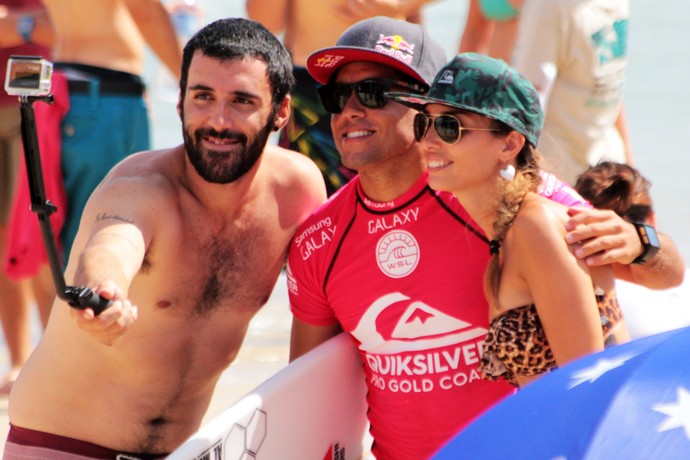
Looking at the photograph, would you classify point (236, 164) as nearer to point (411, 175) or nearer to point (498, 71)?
point (411, 175)

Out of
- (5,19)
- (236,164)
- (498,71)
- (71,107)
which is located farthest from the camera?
(5,19)

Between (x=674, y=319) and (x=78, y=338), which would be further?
(x=674, y=319)

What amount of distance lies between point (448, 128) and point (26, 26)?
127 inches

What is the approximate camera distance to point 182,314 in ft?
10.8

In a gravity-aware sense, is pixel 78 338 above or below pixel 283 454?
above

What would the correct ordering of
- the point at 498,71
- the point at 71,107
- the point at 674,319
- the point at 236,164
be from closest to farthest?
1. the point at 498,71
2. the point at 236,164
3. the point at 674,319
4. the point at 71,107

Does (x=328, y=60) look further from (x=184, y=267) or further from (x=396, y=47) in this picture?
(x=184, y=267)

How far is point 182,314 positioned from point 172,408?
0.93 feet

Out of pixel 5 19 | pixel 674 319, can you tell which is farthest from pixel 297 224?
pixel 5 19

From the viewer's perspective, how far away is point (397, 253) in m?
3.27

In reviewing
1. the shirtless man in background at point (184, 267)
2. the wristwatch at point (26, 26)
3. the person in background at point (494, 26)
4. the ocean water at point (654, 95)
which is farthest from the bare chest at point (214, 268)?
the ocean water at point (654, 95)

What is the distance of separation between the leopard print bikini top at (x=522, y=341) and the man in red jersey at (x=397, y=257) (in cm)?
28

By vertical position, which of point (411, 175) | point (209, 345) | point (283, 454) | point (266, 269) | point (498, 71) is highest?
point (498, 71)

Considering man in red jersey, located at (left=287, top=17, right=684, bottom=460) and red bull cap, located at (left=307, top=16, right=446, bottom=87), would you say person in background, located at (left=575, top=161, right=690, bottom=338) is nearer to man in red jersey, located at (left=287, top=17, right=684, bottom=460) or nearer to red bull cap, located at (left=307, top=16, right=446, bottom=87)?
man in red jersey, located at (left=287, top=17, right=684, bottom=460)
